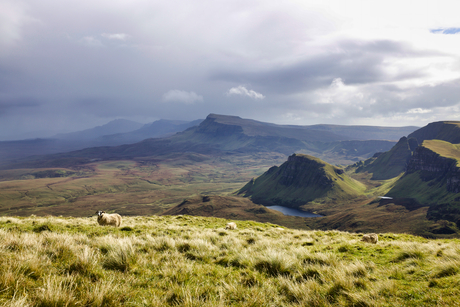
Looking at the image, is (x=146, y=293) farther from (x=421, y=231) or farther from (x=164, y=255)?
(x=421, y=231)

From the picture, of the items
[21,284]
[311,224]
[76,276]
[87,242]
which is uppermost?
[21,284]

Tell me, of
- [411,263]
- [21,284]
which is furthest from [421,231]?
[21,284]

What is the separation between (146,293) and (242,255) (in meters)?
4.10

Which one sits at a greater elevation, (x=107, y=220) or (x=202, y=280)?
(x=202, y=280)

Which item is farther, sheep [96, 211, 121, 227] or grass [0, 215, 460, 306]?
sheep [96, 211, 121, 227]

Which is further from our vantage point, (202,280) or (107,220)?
(107,220)

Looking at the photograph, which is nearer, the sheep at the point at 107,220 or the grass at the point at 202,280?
the grass at the point at 202,280

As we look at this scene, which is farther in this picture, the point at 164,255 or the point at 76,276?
the point at 164,255

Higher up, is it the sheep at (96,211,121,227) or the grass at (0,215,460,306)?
the grass at (0,215,460,306)

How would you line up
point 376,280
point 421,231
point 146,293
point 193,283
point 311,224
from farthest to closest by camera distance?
point 311,224 < point 421,231 < point 376,280 < point 193,283 < point 146,293

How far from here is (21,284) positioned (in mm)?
4406

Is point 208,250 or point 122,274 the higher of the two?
point 122,274

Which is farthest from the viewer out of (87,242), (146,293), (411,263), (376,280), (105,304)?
(87,242)

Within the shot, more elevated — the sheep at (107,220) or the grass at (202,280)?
the grass at (202,280)
